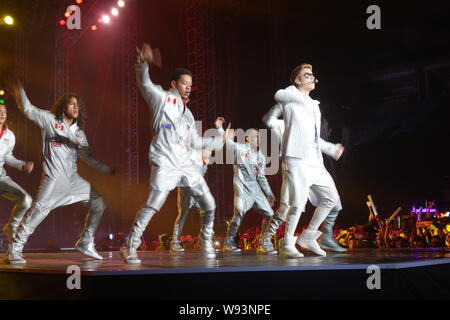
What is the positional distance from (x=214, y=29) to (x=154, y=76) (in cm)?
228

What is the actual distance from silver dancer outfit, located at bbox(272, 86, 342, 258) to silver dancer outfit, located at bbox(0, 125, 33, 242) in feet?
9.54

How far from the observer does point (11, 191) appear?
578 cm

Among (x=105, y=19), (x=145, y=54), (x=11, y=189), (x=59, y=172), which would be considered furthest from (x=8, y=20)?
(x=145, y=54)

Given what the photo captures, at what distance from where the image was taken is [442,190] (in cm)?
911

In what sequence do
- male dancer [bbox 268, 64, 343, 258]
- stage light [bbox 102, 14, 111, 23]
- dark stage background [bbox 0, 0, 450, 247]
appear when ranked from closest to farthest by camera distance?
1. male dancer [bbox 268, 64, 343, 258]
2. dark stage background [bbox 0, 0, 450, 247]
3. stage light [bbox 102, 14, 111, 23]

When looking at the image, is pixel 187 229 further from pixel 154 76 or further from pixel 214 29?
pixel 214 29

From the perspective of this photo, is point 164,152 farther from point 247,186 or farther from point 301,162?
point 247,186

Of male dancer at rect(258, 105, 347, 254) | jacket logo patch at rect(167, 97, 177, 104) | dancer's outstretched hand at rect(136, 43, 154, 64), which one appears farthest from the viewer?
male dancer at rect(258, 105, 347, 254)

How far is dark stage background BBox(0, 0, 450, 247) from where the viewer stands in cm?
927
